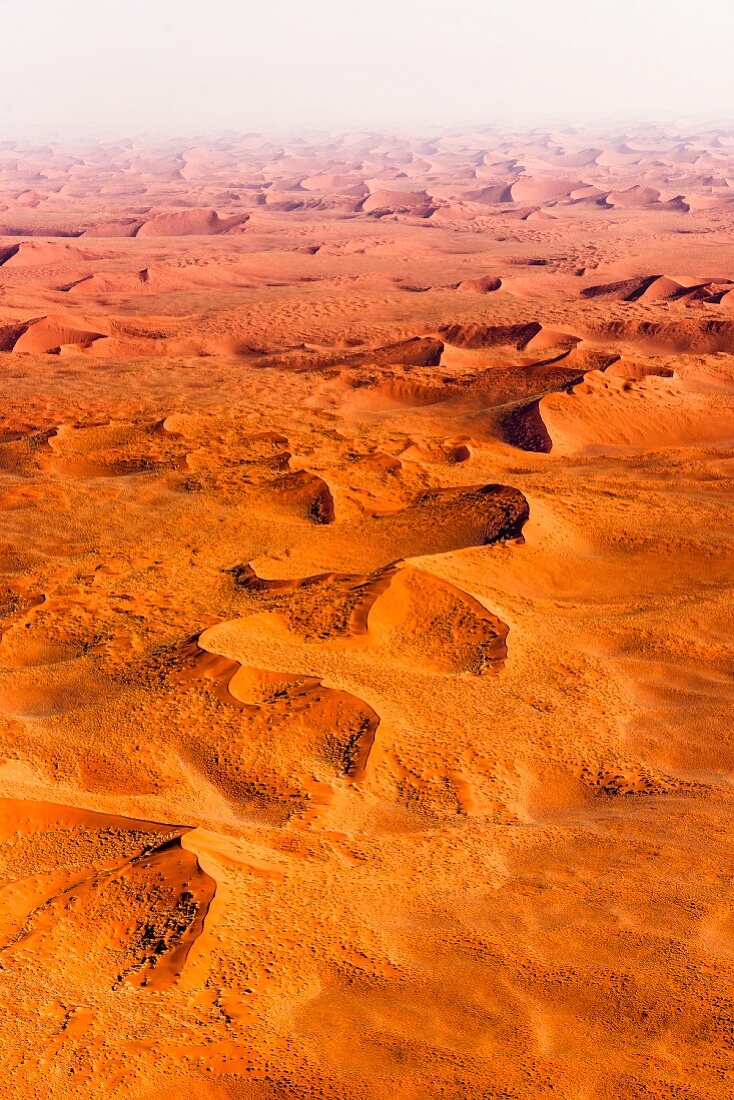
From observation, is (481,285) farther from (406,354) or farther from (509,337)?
(406,354)

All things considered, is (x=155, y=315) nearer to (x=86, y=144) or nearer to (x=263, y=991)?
(x=263, y=991)

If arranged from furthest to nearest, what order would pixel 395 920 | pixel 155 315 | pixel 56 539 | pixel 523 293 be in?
1. pixel 523 293
2. pixel 155 315
3. pixel 56 539
4. pixel 395 920

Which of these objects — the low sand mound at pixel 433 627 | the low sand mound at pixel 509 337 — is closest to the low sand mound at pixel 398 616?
the low sand mound at pixel 433 627

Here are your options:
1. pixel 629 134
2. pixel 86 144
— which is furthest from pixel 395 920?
pixel 86 144

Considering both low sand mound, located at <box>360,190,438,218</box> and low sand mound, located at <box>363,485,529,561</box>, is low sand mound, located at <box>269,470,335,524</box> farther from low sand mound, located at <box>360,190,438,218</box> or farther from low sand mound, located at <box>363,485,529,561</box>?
low sand mound, located at <box>360,190,438,218</box>

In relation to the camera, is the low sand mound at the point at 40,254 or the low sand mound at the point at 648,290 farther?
the low sand mound at the point at 40,254

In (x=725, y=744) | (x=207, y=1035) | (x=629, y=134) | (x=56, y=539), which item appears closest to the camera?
(x=207, y=1035)

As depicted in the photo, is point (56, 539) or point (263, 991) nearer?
point (263, 991)

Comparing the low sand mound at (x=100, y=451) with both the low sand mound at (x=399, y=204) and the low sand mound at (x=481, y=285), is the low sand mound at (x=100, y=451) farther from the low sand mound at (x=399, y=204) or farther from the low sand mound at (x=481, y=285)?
the low sand mound at (x=399, y=204)
